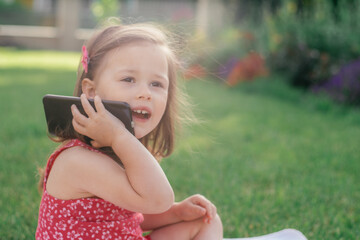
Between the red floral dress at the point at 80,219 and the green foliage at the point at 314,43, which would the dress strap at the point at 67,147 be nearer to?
the red floral dress at the point at 80,219

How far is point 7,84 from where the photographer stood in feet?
24.4

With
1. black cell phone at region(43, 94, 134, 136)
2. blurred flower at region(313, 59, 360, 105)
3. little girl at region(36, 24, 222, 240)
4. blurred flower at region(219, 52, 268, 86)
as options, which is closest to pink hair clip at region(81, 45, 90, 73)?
little girl at region(36, 24, 222, 240)

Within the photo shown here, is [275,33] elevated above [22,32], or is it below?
above

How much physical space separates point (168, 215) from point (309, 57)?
636 cm

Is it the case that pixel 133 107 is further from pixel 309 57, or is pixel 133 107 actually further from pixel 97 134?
pixel 309 57

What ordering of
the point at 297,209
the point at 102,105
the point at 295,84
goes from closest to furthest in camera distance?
the point at 102,105 < the point at 297,209 < the point at 295,84

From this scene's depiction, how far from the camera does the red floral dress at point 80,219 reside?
155 cm

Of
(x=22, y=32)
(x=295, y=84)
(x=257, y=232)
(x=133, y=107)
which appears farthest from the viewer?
(x=22, y=32)

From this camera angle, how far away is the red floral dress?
5.08 ft

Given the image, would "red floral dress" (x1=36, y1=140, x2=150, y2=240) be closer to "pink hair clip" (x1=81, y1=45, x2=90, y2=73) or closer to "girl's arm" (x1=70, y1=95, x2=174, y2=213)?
"girl's arm" (x1=70, y1=95, x2=174, y2=213)

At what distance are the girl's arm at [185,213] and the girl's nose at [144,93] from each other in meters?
0.56

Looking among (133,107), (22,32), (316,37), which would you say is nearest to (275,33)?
(316,37)

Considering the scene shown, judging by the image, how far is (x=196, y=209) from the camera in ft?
6.23

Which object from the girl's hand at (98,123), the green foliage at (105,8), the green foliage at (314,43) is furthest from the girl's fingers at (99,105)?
the green foliage at (105,8)
